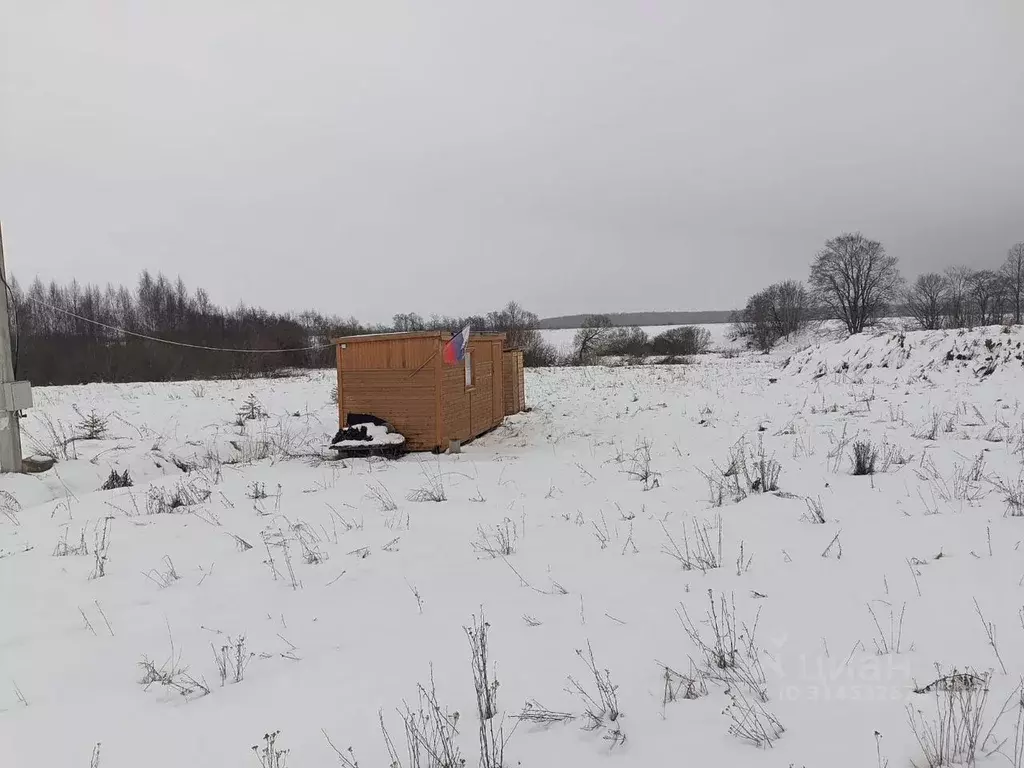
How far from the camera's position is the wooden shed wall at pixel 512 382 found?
1706cm

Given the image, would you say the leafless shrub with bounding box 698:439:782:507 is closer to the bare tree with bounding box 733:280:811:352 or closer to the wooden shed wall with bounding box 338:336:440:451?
the wooden shed wall with bounding box 338:336:440:451

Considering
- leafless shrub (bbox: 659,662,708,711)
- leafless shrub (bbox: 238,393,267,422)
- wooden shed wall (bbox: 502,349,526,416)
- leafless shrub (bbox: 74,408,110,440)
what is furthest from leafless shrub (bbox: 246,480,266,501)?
wooden shed wall (bbox: 502,349,526,416)

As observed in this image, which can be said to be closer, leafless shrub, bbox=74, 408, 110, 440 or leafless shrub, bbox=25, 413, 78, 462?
leafless shrub, bbox=25, 413, 78, 462

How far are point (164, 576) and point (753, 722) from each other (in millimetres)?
4581

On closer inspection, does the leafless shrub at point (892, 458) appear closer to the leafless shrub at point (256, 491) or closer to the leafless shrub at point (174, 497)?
the leafless shrub at point (256, 491)

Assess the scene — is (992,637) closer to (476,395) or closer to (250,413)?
(476,395)

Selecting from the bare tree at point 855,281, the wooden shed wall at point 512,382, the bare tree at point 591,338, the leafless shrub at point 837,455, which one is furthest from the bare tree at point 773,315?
the leafless shrub at point 837,455

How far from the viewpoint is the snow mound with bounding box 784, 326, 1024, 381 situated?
14445 millimetres

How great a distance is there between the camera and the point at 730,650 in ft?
9.43

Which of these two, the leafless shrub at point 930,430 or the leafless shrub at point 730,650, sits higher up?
the leafless shrub at point 930,430

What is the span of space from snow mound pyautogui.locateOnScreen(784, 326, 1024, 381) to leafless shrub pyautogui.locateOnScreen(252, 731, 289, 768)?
57.3 ft

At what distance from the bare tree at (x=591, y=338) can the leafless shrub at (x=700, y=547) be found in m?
43.7

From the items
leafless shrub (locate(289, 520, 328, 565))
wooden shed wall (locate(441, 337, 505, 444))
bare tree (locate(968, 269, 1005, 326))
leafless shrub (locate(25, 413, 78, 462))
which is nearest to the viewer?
leafless shrub (locate(289, 520, 328, 565))

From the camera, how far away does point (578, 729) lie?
8.04ft
